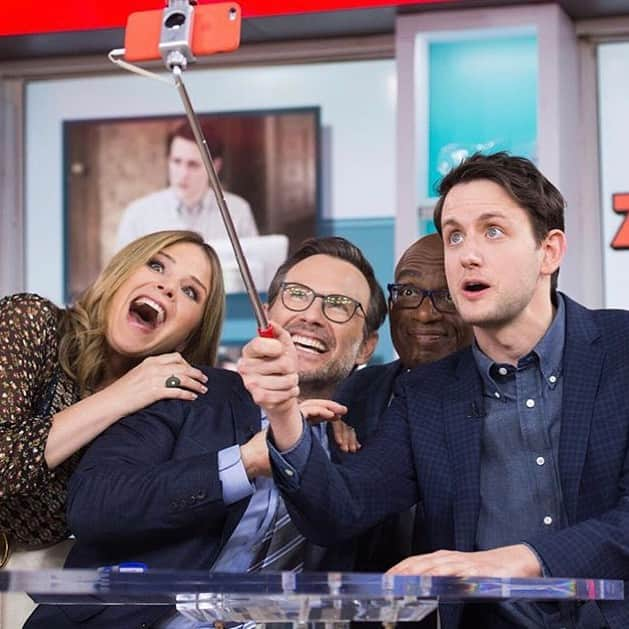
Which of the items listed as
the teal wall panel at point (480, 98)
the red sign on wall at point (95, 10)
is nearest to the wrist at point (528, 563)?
the red sign on wall at point (95, 10)

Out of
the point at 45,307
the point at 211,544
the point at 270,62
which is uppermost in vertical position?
the point at 270,62

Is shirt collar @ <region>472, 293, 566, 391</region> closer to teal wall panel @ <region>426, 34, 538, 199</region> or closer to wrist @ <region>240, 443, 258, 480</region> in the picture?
wrist @ <region>240, 443, 258, 480</region>

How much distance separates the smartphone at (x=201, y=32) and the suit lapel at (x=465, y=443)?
93 cm

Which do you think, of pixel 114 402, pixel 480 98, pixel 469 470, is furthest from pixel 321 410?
pixel 480 98

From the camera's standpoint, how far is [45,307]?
2.99 meters

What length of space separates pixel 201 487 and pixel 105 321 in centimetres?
60

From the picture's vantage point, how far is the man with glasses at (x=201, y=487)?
264 centimetres

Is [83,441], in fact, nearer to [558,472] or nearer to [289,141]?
[558,472]

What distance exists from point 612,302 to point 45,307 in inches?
83.7

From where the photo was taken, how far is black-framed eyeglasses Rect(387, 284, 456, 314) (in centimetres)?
317

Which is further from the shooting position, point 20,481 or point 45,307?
point 45,307

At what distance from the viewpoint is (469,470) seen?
264 centimetres

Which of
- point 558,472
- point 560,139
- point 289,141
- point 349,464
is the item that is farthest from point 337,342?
point 289,141

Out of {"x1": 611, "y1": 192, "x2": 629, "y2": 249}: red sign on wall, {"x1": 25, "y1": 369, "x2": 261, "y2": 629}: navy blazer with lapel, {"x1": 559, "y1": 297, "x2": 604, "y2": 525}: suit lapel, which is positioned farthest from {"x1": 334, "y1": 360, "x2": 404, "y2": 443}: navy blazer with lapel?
{"x1": 611, "y1": 192, "x2": 629, "y2": 249}: red sign on wall
